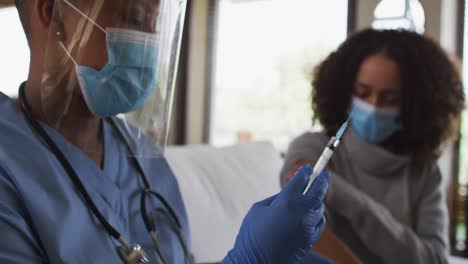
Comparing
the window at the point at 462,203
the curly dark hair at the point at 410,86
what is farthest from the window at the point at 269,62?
the window at the point at 462,203

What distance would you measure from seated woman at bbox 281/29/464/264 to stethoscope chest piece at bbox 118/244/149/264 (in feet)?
1.15

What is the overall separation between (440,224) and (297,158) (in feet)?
1.37

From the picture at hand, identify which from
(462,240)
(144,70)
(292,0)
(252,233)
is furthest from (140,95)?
(462,240)

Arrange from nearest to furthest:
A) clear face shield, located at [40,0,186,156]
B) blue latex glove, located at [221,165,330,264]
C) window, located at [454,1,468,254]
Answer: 1. blue latex glove, located at [221,165,330,264]
2. clear face shield, located at [40,0,186,156]
3. window, located at [454,1,468,254]

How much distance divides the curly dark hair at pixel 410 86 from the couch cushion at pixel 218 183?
0.21 meters

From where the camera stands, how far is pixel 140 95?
660 mm

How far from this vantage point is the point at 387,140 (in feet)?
3.63

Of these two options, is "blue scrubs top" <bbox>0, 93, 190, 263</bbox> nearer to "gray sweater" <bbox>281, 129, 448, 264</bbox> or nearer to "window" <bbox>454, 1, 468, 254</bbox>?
"gray sweater" <bbox>281, 129, 448, 264</bbox>

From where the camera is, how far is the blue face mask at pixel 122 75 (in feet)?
2.00

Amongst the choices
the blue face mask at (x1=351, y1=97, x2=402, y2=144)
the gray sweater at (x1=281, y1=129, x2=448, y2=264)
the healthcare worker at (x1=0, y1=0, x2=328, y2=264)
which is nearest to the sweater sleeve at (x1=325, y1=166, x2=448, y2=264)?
the gray sweater at (x1=281, y1=129, x2=448, y2=264)

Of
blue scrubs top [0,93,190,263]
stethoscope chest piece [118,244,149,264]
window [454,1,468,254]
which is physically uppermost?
blue scrubs top [0,93,190,263]

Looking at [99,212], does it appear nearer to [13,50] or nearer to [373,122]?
[13,50]

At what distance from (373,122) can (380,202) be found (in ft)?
0.61

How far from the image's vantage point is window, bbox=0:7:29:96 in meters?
0.62
